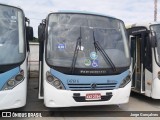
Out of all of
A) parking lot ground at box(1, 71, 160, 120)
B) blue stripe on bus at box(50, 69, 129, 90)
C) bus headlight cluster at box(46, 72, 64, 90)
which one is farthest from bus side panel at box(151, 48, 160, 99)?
bus headlight cluster at box(46, 72, 64, 90)

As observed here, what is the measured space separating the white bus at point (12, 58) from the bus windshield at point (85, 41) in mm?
675

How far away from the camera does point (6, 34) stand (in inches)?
293

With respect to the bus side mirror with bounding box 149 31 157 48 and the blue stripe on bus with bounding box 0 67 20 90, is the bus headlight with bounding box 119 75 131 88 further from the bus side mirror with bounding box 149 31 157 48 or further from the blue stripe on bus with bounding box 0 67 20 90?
the blue stripe on bus with bounding box 0 67 20 90

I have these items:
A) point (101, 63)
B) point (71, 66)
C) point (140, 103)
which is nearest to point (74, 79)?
point (71, 66)

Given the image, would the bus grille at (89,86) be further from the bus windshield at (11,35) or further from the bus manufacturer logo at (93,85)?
the bus windshield at (11,35)

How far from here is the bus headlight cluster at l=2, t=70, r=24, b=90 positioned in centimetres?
692

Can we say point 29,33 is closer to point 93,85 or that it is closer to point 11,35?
point 11,35

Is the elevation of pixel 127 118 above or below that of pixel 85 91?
below

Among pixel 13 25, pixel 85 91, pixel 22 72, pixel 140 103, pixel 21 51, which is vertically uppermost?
pixel 13 25

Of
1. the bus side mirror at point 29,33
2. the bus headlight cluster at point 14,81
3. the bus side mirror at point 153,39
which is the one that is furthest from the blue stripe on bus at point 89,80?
the bus side mirror at point 153,39

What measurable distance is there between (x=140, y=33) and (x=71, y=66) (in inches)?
146

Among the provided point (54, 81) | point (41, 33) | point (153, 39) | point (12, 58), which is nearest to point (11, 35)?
point (12, 58)

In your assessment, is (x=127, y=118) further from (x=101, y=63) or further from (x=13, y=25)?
(x=13, y=25)

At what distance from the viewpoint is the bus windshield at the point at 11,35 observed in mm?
7175
